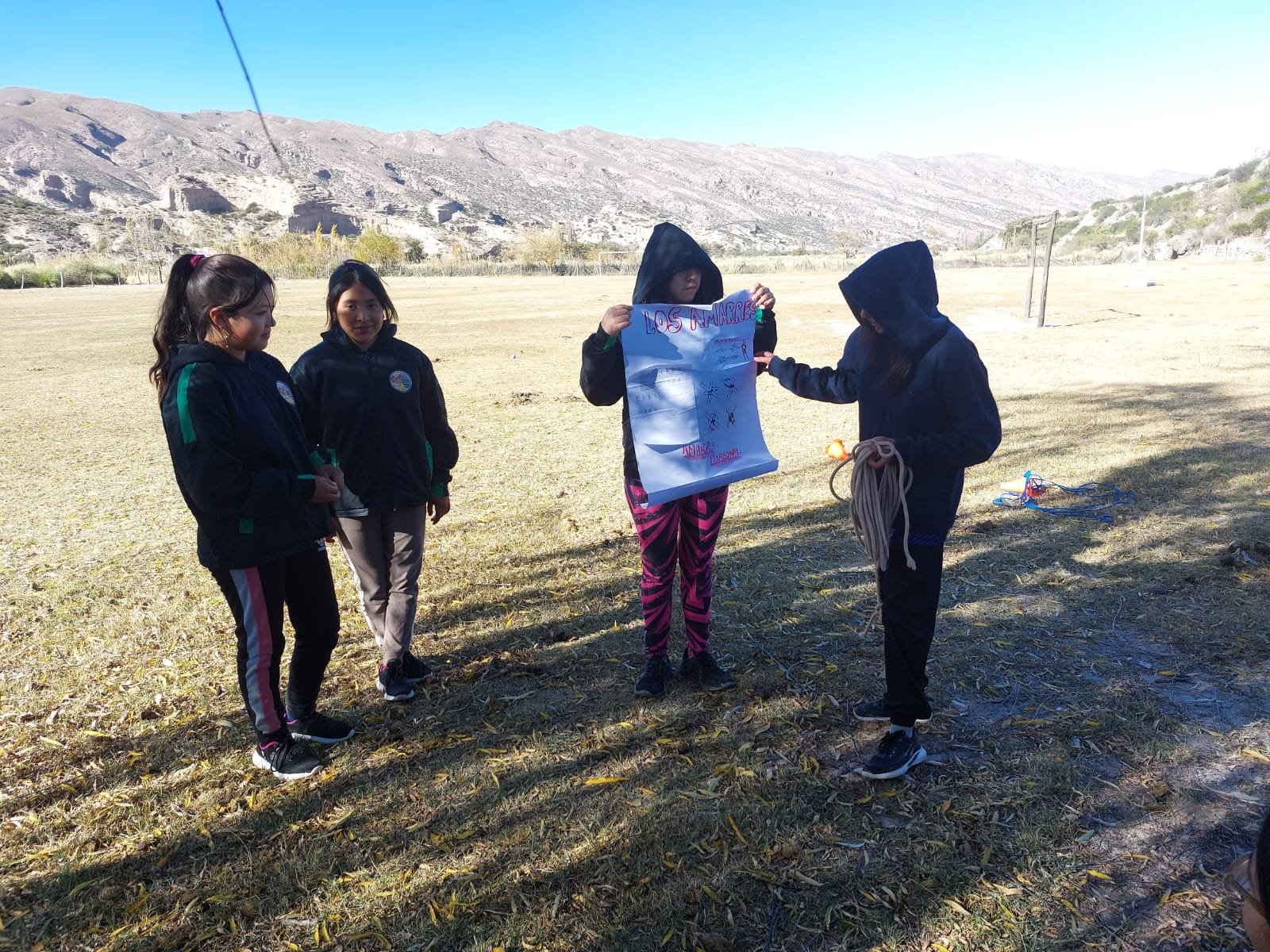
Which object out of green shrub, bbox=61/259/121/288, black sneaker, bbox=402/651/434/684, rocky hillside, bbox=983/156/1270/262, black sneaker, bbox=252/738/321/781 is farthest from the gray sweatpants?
green shrub, bbox=61/259/121/288

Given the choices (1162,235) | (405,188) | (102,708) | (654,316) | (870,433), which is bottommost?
(102,708)

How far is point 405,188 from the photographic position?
153 m

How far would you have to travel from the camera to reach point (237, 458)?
2.72 metres

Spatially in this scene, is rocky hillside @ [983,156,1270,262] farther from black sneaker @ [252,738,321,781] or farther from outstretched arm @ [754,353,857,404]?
black sneaker @ [252,738,321,781]

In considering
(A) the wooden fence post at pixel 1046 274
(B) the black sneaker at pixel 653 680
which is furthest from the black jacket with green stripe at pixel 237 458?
(A) the wooden fence post at pixel 1046 274

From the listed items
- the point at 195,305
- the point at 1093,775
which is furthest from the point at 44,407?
the point at 1093,775

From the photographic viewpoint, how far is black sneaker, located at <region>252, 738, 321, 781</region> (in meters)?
3.13

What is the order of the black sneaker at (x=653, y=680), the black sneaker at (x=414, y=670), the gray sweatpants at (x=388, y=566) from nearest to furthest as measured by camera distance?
the gray sweatpants at (x=388, y=566), the black sneaker at (x=653, y=680), the black sneaker at (x=414, y=670)

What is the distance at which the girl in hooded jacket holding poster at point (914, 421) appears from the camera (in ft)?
8.91

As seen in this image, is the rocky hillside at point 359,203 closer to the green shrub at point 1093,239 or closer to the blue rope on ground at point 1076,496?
the green shrub at point 1093,239

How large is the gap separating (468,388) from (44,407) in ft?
21.0

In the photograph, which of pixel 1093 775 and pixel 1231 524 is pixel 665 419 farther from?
pixel 1231 524

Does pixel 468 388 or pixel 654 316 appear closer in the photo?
pixel 654 316

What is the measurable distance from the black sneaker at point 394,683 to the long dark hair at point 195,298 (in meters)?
1.66
